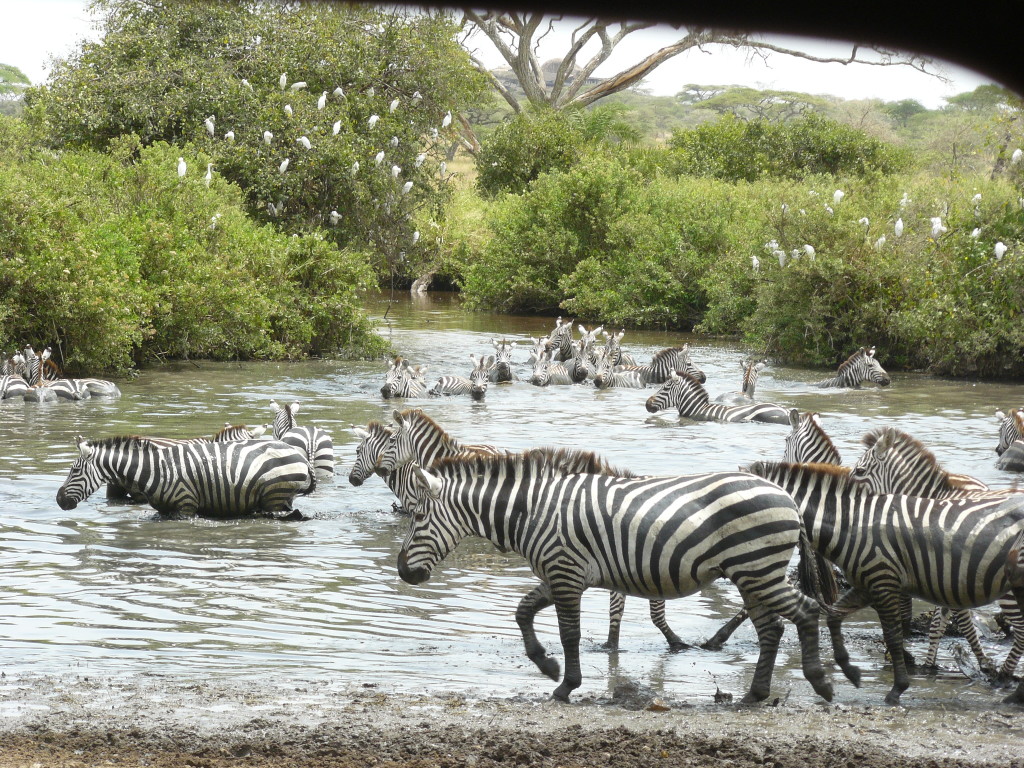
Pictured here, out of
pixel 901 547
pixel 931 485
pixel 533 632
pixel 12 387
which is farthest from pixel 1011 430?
pixel 12 387

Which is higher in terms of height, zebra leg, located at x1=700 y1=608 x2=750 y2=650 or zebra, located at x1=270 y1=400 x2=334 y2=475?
zebra, located at x1=270 y1=400 x2=334 y2=475

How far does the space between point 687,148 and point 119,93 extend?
24116 mm

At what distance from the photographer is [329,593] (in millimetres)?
7949

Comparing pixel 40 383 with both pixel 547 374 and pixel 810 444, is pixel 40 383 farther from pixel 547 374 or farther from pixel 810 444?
pixel 810 444

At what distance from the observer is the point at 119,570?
27.4ft

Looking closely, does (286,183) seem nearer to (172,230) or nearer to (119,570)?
(172,230)

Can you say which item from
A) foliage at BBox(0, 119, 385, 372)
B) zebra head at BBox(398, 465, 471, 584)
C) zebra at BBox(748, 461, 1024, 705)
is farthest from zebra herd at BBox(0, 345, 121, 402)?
zebra at BBox(748, 461, 1024, 705)

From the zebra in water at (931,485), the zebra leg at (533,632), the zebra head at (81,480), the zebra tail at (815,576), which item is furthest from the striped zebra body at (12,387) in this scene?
the zebra tail at (815,576)

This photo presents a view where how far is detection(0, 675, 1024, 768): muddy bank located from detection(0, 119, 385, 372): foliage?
13.6m

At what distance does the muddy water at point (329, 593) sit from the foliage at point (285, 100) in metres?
13.2

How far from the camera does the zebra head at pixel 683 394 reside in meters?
16.9

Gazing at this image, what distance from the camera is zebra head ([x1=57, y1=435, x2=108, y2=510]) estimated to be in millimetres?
9828

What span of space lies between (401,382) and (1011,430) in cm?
926

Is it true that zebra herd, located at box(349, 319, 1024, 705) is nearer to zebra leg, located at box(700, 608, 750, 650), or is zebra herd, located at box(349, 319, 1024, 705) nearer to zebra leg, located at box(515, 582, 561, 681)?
zebra leg, located at box(515, 582, 561, 681)
